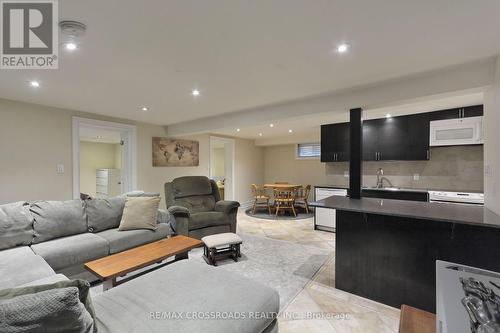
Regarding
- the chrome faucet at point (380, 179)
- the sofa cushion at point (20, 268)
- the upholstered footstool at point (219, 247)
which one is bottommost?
the upholstered footstool at point (219, 247)

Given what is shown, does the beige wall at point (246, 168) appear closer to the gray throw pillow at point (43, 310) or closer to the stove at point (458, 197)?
the stove at point (458, 197)

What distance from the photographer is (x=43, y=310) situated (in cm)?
79

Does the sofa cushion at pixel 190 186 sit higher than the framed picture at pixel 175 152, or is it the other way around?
the framed picture at pixel 175 152

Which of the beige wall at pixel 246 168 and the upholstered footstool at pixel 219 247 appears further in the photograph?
the beige wall at pixel 246 168

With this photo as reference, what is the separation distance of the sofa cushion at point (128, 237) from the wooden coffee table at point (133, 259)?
39 centimetres

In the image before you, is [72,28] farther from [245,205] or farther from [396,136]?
[245,205]

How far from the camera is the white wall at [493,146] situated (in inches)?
78.7

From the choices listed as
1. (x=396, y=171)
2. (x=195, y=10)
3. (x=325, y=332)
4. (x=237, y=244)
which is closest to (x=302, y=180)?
(x=396, y=171)

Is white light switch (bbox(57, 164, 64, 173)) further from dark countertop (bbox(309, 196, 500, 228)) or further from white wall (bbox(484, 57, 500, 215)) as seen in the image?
white wall (bbox(484, 57, 500, 215))

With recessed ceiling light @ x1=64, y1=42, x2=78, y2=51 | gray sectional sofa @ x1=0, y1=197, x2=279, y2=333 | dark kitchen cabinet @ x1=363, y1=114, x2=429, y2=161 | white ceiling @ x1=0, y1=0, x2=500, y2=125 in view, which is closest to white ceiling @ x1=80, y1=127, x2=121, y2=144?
white ceiling @ x1=0, y1=0, x2=500, y2=125

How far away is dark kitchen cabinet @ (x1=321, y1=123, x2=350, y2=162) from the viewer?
4.85 m

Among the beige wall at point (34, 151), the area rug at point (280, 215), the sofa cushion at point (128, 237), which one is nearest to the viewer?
the sofa cushion at point (128, 237)

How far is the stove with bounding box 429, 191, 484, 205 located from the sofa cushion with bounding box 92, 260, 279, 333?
3647 millimetres

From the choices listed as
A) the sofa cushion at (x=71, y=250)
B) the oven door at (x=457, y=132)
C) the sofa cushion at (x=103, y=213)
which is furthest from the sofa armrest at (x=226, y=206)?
the oven door at (x=457, y=132)
